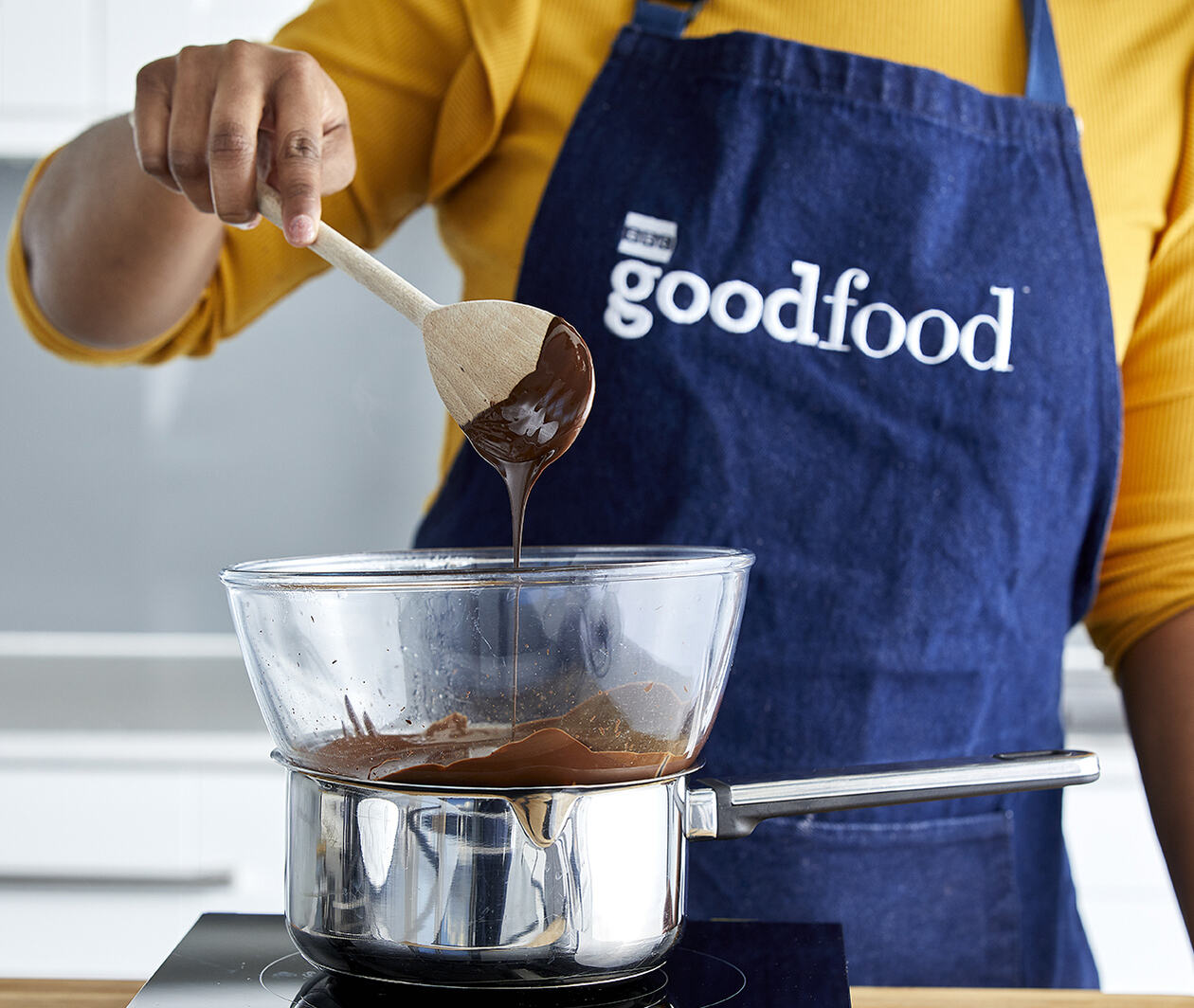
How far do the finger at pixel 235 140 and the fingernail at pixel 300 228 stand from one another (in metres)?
0.04

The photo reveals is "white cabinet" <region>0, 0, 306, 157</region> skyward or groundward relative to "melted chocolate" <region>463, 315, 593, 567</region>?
skyward

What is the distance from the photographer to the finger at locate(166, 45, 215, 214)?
1.89 feet

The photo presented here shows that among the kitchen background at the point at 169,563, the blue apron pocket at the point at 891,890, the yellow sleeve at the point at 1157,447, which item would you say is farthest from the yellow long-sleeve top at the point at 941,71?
the kitchen background at the point at 169,563

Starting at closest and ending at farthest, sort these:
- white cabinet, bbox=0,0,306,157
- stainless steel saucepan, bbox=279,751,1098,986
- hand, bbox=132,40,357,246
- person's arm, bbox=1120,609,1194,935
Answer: stainless steel saucepan, bbox=279,751,1098,986
hand, bbox=132,40,357,246
person's arm, bbox=1120,609,1194,935
white cabinet, bbox=0,0,306,157

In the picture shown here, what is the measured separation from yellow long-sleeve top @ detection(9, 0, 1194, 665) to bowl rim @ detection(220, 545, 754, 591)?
0.28 m

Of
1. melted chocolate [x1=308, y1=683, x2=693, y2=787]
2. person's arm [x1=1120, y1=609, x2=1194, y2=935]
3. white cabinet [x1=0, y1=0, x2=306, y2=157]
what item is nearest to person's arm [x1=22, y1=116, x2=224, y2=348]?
melted chocolate [x1=308, y1=683, x2=693, y2=787]

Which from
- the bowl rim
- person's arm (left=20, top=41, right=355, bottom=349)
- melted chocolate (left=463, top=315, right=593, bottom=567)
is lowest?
the bowl rim

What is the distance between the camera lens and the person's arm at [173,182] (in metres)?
0.56

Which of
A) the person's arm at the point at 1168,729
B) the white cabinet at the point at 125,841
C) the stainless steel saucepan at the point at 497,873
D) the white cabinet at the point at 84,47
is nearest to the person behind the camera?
the stainless steel saucepan at the point at 497,873

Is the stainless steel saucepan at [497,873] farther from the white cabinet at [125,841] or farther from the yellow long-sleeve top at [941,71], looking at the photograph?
the white cabinet at [125,841]

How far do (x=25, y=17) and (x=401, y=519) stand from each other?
795 millimetres

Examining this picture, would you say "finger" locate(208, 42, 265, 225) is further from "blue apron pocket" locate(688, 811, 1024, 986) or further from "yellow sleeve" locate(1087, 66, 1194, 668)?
"yellow sleeve" locate(1087, 66, 1194, 668)

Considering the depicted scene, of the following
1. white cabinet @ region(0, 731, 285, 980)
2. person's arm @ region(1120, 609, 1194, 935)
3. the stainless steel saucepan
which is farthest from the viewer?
white cabinet @ region(0, 731, 285, 980)

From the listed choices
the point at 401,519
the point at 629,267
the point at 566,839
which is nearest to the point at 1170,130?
the point at 629,267
